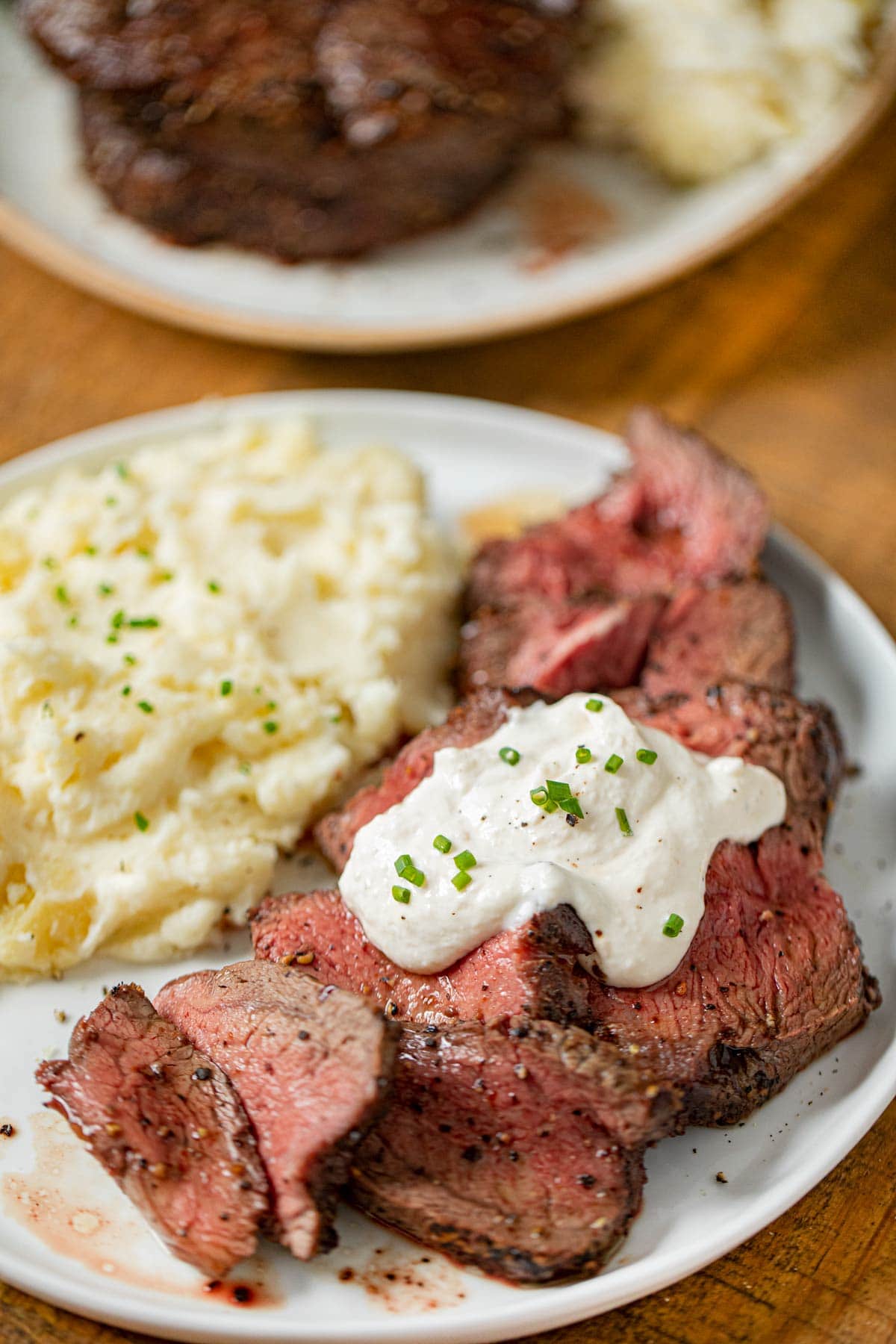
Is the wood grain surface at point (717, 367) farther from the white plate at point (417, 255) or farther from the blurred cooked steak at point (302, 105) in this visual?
the blurred cooked steak at point (302, 105)

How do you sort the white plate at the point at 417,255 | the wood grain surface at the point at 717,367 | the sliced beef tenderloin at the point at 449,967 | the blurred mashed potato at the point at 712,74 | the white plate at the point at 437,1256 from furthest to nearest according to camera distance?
the blurred mashed potato at the point at 712,74
the white plate at the point at 417,255
the wood grain surface at the point at 717,367
the sliced beef tenderloin at the point at 449,967
the white plate at the point at 437,1256

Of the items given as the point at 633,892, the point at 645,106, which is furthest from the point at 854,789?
the point at 645,106

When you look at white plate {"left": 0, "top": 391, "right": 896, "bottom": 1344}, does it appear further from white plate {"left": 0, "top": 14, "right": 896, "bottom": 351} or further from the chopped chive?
white plate {"left": 0, "top": 14, "right": 896, "bottom": 351}

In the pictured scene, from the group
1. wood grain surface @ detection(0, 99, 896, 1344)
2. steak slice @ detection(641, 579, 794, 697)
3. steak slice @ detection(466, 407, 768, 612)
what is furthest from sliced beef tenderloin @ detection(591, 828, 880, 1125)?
wood grain surface @ detection(0, 99, 896, 1344)

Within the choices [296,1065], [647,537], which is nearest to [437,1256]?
[296,1065]

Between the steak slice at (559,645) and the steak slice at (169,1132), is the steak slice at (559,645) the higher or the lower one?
the lower one

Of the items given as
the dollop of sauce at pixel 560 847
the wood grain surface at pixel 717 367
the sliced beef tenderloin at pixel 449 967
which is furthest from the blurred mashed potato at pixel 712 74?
the sliced beef tenderloin at pixel 449 967

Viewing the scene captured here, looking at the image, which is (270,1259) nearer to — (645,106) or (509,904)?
(509,904)
